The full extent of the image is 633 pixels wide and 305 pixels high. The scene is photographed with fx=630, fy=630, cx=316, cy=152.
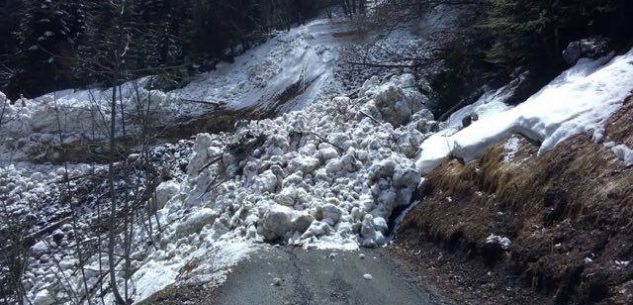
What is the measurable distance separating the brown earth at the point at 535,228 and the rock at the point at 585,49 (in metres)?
2.60

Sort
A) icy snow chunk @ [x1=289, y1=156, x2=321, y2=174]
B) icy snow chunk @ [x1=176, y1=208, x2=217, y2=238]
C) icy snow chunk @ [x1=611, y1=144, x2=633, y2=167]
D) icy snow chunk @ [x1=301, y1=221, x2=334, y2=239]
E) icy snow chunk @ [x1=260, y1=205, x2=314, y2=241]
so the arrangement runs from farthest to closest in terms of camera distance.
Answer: icy snow chunk @ [x1=289, y1=156, x2=321, y2=174]
icy snow chunk @ [x1=176, y1=208, x2=217, y2=238]
icy snow chunk @ [x1=260, y1=205, x2=314, y2=241]
icy snow chunk @ [x1=301, y1=221, x2=334, y2=239]
icy snow chunk @ [x1=611, y1=144, x2=633, y2=167]

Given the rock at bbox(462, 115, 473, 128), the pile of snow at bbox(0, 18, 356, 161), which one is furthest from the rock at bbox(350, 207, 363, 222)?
the pile of snow at bbox(0, 18, 356, 161)

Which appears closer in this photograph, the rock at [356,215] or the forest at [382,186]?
the forest at [382,186]

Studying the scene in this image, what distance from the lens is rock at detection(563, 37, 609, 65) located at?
10.9 meters

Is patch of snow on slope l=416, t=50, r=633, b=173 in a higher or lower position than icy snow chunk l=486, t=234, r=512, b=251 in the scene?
higher

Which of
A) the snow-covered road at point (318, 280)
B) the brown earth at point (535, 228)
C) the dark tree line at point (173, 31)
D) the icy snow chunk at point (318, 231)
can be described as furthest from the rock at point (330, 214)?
the dark tree line at point (173, 31)

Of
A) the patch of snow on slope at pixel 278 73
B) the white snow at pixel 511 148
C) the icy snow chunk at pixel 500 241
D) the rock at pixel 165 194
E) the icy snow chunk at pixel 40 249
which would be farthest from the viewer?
the patch of snow on slope at pixel 278 73

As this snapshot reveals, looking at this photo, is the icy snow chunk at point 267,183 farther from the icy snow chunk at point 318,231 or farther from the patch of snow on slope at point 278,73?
the patch of snow on slope at point 278,73

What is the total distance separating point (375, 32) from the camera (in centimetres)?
2295

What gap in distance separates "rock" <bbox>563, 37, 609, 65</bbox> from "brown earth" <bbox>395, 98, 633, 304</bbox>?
2597 mm

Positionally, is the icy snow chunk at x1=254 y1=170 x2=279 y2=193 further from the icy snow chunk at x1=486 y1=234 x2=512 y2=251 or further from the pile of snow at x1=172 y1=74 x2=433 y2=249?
the icy snow chunk at x1=486 y1=234 x2=512 y2=251

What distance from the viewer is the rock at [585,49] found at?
1088 centimetres

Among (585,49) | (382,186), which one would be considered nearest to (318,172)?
(382,186)

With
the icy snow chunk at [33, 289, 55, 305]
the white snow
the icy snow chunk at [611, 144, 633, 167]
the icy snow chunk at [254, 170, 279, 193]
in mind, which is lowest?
the icy snow chunk at [33, 289, 55, 305]
